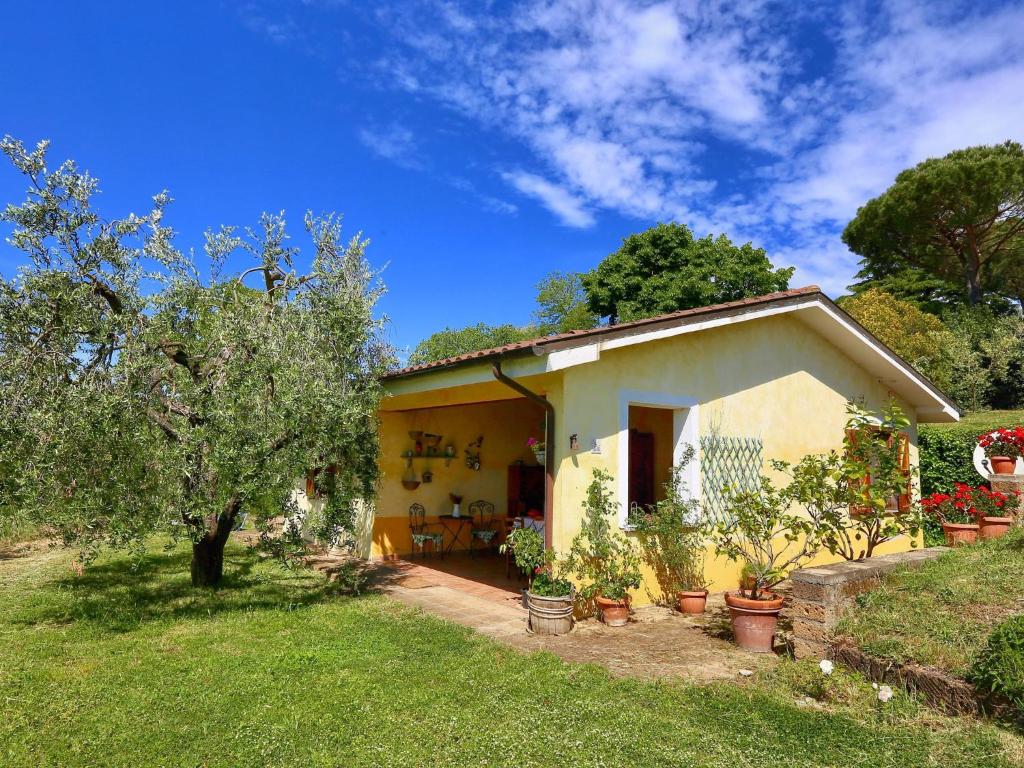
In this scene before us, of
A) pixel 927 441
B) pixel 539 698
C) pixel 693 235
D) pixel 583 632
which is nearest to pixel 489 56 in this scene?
pixel 583 632

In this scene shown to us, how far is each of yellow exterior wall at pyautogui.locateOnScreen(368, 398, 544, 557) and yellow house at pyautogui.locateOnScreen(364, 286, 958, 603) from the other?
0.08 ft

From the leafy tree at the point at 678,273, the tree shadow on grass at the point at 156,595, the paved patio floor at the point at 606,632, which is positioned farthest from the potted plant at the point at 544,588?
the leafy tree at the point at 678,273

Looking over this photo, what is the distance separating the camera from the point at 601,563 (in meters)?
7.35

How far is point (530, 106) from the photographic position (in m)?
11.8

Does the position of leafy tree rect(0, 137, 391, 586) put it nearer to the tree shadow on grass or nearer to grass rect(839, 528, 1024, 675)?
the tree shadow on grass

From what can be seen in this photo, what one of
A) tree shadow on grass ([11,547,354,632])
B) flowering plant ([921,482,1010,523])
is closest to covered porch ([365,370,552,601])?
tree shadow on grass ([11,547,354,632])

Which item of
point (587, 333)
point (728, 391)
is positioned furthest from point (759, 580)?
point (728, 391)

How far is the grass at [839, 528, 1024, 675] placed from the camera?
15.6ft

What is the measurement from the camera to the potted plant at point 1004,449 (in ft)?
34.6

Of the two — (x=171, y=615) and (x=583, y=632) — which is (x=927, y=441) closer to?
(x=583, y=632)

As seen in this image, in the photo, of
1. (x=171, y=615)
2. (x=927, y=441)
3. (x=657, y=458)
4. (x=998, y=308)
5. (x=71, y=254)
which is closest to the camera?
(x=71, y=254)

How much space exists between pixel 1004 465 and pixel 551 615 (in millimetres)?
9180

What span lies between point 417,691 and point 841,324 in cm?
880

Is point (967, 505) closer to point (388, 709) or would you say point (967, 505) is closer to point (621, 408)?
point (621, 408)
